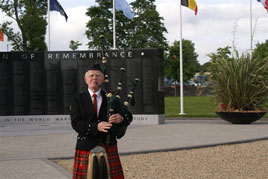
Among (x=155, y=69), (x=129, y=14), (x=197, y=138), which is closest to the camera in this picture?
(x=197, y=138)

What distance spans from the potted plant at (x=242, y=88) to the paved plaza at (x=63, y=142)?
2.39 feet

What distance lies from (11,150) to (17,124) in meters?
7.37

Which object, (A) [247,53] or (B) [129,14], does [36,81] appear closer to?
(B) [129,14]

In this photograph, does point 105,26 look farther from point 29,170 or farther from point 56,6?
point 29,170

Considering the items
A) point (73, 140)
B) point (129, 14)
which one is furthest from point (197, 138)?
point (129, 14)

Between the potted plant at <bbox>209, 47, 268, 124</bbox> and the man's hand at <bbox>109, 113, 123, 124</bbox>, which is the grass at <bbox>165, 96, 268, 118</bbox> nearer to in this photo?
the potted plant at <bbox>209, 47, 268, 124</bbox>

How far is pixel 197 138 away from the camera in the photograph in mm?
11891

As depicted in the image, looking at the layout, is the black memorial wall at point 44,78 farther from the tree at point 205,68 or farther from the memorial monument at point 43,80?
the tree at point 205,68

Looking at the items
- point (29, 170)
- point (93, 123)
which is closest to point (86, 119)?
point (93, 123)

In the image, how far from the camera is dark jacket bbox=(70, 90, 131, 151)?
4121 millimetres

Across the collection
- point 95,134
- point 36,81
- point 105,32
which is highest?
point 105,32

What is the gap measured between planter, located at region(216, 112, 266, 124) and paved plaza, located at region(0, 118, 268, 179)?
22.3 inches

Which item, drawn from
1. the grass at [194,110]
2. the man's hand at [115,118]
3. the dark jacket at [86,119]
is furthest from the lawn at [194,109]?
the man's hand at [115,118]

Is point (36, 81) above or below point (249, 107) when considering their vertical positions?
above
